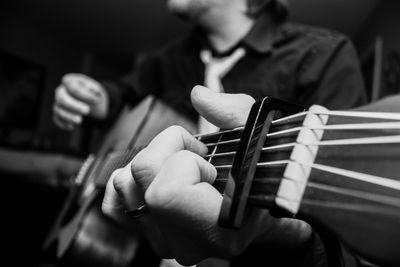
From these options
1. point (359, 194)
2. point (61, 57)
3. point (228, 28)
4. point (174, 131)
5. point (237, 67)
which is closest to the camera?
point (359, 194)

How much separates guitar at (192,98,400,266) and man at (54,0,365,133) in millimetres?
472

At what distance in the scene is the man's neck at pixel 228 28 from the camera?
1.00 m

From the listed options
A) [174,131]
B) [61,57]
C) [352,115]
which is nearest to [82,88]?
[174,131]

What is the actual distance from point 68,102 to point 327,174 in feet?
2.93

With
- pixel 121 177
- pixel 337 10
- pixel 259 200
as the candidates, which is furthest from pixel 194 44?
pixel 337 10

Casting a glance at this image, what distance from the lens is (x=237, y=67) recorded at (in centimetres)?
90

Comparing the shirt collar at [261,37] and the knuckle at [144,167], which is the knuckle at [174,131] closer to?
the knuckle at [144,167]

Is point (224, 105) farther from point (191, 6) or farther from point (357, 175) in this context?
point (191, 6)

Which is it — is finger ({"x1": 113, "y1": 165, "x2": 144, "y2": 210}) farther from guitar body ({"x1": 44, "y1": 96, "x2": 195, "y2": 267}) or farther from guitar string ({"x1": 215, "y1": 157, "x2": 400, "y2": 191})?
guitar body ({"x1": 44, "y1": 96, "x2": 195, "y2": 267})

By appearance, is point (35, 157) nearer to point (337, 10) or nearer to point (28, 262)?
point (28, 262)

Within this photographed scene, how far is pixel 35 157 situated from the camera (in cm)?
192

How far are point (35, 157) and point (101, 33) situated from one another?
1.94m

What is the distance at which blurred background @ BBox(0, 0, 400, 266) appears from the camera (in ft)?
5.74

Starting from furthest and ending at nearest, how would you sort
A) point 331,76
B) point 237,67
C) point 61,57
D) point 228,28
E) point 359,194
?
point 61,57 < point 228,28 < point 237,67 < point 331,76 < point 359,194
